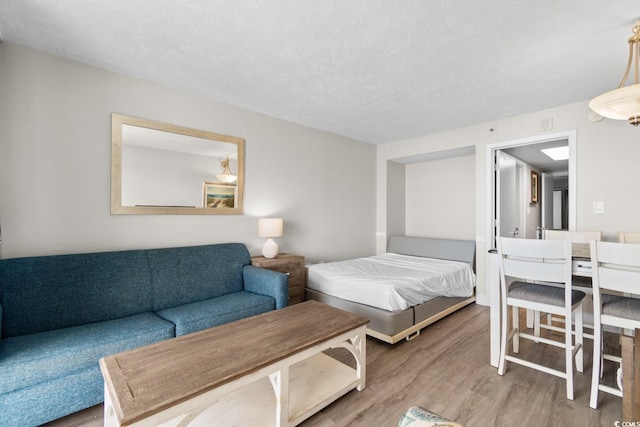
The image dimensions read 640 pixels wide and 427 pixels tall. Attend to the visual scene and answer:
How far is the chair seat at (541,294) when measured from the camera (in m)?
1.98

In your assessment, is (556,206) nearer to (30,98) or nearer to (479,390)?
→ (479,390)

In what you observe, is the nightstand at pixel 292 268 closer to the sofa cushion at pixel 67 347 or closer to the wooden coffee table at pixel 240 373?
the wooden coffee table at pixel 240 373

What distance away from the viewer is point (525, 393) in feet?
6.31

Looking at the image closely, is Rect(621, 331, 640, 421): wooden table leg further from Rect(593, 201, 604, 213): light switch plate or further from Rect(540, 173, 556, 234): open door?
Rect(540, 173, 556, 234): open door

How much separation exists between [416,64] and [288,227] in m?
2.42

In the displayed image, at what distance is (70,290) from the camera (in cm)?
210

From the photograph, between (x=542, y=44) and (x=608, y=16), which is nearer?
(x=608, y=16)

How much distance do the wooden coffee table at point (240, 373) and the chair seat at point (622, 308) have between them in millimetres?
1502

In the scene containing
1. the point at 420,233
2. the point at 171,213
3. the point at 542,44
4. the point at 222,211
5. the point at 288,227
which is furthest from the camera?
the point at 420,233

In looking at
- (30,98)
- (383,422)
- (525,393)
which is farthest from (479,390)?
(30,98)

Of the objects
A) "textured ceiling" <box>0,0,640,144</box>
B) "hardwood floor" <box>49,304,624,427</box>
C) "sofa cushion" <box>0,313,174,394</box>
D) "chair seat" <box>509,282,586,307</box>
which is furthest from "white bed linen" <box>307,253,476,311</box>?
"textured ceiling" <box>0,0,640,144</box>

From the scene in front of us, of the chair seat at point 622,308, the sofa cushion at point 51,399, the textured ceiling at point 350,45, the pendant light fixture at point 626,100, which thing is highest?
the textured ceiling at point 350,45

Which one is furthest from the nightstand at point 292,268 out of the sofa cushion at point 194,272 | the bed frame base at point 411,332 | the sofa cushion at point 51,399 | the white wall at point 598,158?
the white wall at point 598,158

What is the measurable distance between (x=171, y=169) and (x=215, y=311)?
60.8 inches
